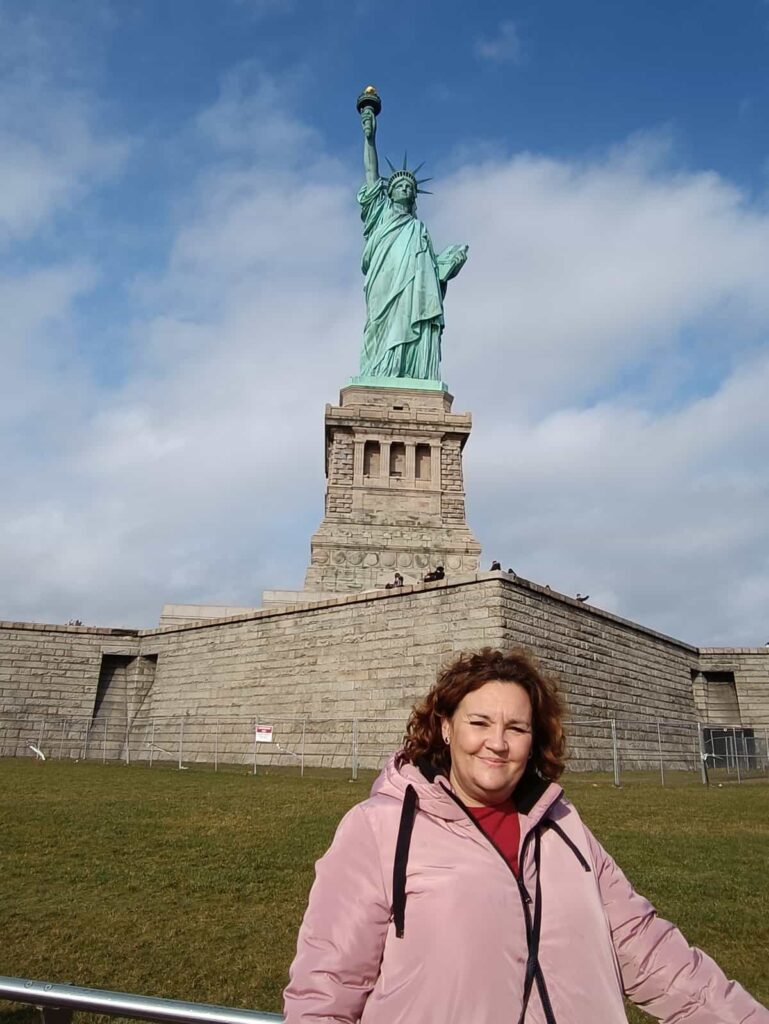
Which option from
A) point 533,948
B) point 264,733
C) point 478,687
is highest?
point 264,733

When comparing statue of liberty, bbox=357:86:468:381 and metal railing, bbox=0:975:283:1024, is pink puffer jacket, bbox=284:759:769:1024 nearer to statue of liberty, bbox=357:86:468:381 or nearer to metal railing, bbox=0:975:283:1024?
metal railing, bbox=0:975:283:1024

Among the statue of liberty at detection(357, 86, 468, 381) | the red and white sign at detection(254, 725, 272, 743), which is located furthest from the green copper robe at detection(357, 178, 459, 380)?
the red and white sign at detection(254, 725, 272, 743)

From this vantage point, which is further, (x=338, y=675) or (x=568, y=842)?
(x=338, y=675)

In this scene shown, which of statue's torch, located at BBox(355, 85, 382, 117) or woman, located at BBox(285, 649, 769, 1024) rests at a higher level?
statue's torch, located at BBox(355, 85, 382, 117)

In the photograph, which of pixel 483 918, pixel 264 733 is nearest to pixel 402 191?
pixel 264 733

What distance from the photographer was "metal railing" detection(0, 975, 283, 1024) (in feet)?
7.18

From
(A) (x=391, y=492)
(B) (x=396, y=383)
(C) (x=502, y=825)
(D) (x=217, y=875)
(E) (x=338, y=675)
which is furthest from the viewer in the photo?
(B) (x=396, y=383)

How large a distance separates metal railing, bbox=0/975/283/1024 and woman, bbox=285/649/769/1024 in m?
0.33

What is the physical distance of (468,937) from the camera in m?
2.03

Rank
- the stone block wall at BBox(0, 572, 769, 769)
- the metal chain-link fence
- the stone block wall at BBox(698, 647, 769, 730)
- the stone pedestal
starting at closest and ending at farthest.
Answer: the metal chain-link fence < the stone block wall at BBox(0, 572, 769, 769) < the stone block wall at BBox(698, 647, 769, 730) < the stone pedestal

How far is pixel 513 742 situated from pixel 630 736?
18.6 meters

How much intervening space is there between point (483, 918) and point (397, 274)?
3837 cm

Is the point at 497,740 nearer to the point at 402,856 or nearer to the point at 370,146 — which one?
the point at 402,856

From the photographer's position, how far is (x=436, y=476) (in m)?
32.7
